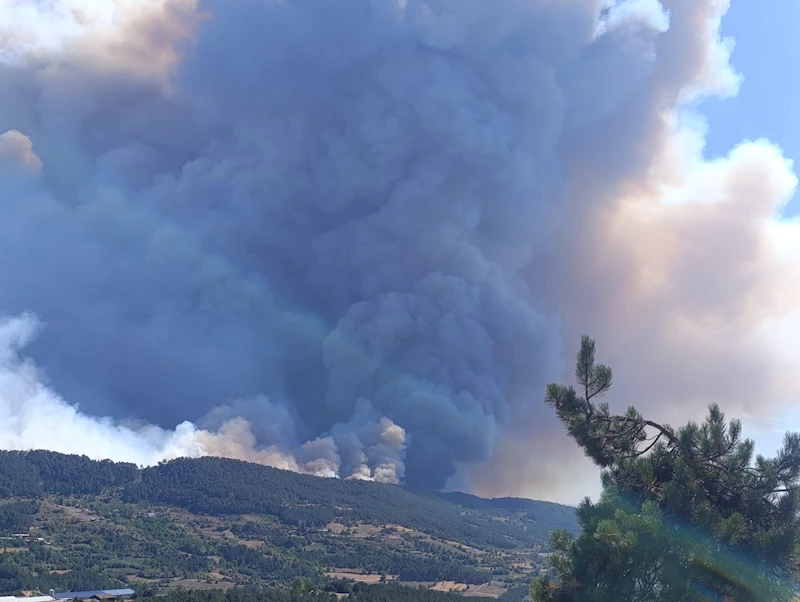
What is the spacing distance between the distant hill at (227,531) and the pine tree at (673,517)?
232 feet

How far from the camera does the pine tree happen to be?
16.9m

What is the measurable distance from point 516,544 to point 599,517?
121854 millimetres

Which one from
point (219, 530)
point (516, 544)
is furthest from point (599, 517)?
point (516, 544)

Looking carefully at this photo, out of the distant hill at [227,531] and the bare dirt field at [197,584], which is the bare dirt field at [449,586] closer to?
→ the distant hill at [227,531]

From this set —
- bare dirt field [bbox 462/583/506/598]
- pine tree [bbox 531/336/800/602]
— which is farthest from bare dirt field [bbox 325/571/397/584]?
pine tree [bbox 531/336/800/602]

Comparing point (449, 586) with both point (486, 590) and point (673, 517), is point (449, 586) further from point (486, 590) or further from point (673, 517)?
point (673, 517)

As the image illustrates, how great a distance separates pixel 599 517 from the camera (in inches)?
739

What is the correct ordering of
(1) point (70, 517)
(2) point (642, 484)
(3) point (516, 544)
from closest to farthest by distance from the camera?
(2) point (642, 484) → (1) point (70, 517) → (3) point (516, 544)

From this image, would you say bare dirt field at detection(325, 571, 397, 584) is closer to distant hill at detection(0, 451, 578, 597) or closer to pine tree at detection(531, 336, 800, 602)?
distant hill at detection(0, 451, 578, 597)

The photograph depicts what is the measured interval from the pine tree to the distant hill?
232 feet

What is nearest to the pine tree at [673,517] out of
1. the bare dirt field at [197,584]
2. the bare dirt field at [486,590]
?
the bare dirt field at [197,584]

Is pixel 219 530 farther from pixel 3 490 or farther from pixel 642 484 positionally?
pixel 642 484

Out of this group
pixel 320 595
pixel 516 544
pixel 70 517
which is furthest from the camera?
pixel 516 544

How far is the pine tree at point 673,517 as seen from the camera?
1689cm
